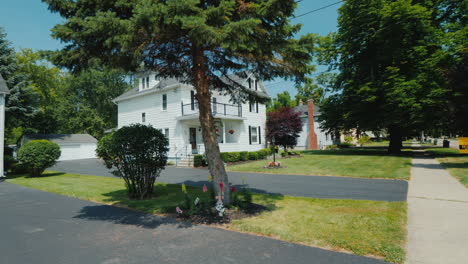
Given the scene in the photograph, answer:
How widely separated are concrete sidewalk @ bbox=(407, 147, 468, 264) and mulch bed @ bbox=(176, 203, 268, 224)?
2.89 meters

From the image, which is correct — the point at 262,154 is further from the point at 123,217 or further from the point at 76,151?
the point at 76,151

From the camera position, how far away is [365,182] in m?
9.38

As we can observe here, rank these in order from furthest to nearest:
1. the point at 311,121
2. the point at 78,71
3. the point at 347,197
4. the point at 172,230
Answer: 1. the point at 311,121
2. the point at 347,197
3. the point at 78,71
4. the point at 172,230

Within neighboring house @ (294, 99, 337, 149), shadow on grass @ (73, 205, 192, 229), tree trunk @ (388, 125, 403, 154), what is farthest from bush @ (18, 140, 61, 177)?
→ neighboring house @ (294, 99, 337, 149)

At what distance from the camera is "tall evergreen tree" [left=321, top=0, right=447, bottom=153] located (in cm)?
1730

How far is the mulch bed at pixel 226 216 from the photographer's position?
16.8 ft

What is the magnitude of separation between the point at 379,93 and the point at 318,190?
14.9m

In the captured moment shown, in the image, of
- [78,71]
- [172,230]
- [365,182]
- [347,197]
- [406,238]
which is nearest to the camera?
[406,238]

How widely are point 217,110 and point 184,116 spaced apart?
334 centimetres

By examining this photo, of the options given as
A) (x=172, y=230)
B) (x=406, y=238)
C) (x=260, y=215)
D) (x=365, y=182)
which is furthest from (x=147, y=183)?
(x=365, y=182)

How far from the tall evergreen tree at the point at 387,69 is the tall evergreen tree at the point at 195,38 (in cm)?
1545

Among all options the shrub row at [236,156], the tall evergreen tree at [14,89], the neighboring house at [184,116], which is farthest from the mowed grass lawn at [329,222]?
the tall evergreen tree at [14,89]

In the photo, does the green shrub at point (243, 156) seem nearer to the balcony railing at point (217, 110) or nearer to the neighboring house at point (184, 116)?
the neighboring house at point (184, 116)

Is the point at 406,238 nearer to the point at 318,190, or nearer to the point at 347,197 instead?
the point at 347,197
